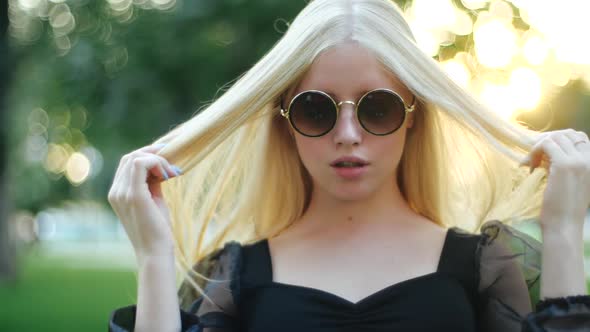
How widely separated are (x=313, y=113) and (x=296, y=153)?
0.44m

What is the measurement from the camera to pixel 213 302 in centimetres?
255

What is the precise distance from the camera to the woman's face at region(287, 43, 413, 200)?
7.55 feet

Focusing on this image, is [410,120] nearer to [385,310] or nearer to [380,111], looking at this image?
[380,111]

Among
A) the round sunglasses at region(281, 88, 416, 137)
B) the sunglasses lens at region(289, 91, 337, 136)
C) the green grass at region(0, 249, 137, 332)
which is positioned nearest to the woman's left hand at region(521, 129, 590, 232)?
the round sunglasses at region(281, 88, 416, 137)

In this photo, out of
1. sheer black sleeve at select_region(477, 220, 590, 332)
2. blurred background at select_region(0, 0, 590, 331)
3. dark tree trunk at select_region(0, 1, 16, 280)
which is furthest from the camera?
dark tree trunk at select_region(0, 1, 16, 280)

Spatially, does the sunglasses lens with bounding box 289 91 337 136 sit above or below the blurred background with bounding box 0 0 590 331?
below

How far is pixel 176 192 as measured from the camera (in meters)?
2.79

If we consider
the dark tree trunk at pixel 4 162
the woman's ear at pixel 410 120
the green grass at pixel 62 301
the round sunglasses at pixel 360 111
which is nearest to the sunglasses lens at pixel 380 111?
the round sunglasses at pixel 360 111

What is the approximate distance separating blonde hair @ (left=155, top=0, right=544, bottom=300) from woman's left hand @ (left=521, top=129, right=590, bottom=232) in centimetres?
14

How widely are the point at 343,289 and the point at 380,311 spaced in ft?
0.47

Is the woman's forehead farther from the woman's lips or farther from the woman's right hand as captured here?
the woman's right hand

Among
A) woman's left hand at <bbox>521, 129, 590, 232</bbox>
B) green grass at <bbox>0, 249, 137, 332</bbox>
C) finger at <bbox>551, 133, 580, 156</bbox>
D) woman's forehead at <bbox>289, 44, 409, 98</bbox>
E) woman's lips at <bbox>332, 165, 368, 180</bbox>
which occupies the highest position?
woman's forehead at <bbox>289, 44, 409, 98</bbox>

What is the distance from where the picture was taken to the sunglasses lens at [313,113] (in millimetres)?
2299

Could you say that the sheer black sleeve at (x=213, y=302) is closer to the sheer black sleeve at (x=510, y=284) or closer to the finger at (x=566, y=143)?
the sheer black sleeve at (x=510, y=284)
